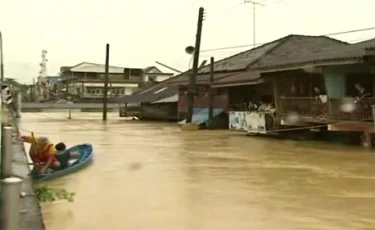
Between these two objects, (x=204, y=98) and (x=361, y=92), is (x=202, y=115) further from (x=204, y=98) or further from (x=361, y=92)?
(x=361, y=92)

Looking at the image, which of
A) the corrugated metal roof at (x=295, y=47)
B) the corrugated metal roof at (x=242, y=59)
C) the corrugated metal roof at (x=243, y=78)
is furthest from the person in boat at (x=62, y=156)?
the corrugated metal roof at (x=242, y=59)

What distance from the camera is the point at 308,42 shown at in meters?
36.4

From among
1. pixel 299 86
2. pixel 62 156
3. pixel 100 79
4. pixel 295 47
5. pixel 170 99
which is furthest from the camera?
pixel 100 79

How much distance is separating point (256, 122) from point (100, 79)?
64341 millimetres

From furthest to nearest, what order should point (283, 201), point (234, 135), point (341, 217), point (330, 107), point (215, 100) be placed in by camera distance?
point (215, 100) < point (234, 135) < point (330, 107) < point (283, 201) < point (341, 217)

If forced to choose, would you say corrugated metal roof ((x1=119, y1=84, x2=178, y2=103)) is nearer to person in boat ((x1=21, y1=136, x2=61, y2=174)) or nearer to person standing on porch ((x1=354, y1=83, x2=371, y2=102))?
person standing on porch ((x1=354, y1=83, x2=371, y2=102))

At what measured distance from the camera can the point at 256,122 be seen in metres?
25.5

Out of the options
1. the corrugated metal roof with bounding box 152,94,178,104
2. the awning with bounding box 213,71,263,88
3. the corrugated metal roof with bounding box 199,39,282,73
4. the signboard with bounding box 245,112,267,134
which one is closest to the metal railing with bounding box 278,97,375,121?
the signboard with bounding box 245,112,267,134

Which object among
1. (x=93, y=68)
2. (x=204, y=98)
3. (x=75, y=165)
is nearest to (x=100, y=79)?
(x=93, y=68)

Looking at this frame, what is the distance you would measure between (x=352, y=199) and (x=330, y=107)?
10473mm

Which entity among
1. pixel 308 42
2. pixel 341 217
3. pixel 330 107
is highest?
pixel 308 42

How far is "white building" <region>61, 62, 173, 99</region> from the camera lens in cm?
8344

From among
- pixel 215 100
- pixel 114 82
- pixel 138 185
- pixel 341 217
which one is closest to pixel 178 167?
pixel 138 185

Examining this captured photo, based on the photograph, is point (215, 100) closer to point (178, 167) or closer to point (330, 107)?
point (330, 107)
